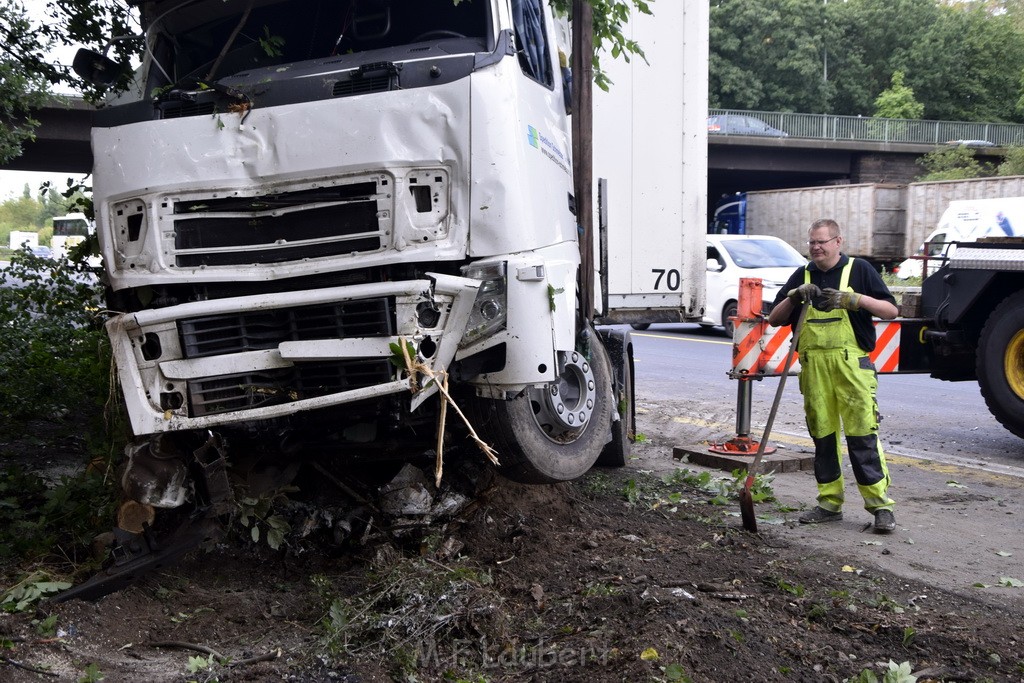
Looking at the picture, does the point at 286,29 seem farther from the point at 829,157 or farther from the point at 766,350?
the point at 829,157

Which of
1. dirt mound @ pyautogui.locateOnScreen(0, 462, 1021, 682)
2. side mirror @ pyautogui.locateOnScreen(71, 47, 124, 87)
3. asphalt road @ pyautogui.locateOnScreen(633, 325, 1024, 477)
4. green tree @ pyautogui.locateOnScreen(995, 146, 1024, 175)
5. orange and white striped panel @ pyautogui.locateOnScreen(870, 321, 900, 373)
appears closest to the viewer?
dirt mound @ pyautogui.locateOnScreen(0, 462, 1021, 682)

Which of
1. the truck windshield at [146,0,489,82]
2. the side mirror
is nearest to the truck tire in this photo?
Answer: the truck windshield at [146,0,489,82]

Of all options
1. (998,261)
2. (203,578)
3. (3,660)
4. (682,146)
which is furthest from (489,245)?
(998,261)

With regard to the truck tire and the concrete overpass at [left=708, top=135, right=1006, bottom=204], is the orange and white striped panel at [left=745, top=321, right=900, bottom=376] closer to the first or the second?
the truck tire

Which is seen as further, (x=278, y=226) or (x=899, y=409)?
(x=899, y=409)

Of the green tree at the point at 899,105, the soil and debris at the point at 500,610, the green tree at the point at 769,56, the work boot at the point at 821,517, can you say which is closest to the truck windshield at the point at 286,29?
the soil and debris at the point at 500,610

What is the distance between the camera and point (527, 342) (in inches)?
170

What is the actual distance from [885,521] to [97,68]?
4760 mm

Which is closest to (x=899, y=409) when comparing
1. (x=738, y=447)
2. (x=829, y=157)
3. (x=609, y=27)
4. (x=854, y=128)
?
(x=738, y=447)

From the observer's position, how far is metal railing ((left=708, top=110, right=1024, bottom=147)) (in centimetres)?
3678

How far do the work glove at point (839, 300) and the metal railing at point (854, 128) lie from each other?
31552 mm

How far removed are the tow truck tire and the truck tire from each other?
368 cm

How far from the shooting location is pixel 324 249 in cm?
427

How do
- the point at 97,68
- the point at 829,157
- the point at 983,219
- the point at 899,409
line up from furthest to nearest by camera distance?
the point at 829,157, the point at 983,219, the point at 899,409, the point at 97,68
